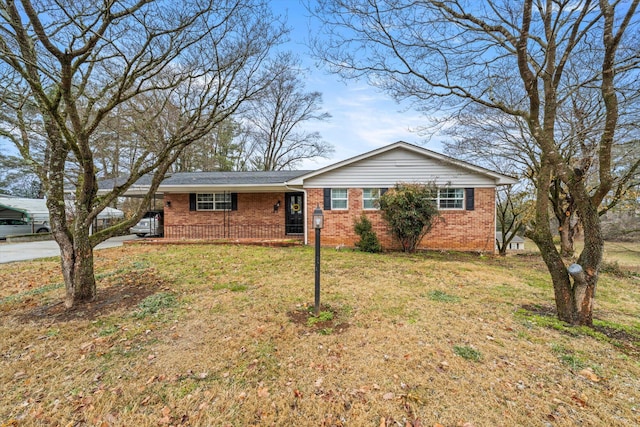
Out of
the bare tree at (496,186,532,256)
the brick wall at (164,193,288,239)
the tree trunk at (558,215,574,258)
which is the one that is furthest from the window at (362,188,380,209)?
the tree trunk at (558,215,574,258)

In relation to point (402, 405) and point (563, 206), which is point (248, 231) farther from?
point (563, 206)

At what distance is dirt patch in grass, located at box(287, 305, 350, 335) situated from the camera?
12.4 feet

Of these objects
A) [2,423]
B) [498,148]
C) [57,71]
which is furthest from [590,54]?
[2,423]

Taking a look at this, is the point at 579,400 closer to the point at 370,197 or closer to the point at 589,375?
the point at 589,375

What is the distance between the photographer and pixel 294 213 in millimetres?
13438

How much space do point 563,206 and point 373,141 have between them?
8829 millimetres

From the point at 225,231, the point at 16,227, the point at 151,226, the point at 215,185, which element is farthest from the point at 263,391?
the point at 16,227

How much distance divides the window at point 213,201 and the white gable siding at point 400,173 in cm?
518

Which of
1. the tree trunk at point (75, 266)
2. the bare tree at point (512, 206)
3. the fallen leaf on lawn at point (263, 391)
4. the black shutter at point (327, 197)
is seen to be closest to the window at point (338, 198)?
the black shutter at point (327, 197)

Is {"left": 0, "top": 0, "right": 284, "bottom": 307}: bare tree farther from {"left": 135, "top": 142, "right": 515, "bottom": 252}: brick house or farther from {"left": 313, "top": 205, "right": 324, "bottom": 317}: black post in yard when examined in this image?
{"left": 135, "top": 142, "right": 515, "bottom": 252}: brick house

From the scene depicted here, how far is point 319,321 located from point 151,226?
14.0 m

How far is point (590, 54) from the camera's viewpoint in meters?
6.33

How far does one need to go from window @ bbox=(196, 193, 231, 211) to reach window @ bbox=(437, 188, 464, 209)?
939 cm

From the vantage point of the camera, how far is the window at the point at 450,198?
35.5 feet
